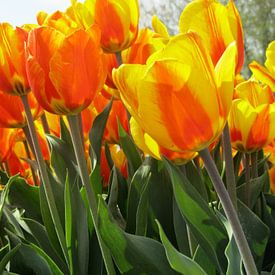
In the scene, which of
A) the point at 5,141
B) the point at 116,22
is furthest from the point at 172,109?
the point at 5,141

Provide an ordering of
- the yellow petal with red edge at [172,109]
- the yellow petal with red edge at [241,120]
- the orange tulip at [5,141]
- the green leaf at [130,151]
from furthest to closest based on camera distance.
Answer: the orange tulip at [5,141] < the green leaf at [130,151] < the yellow petal with red edge at [241,120] < the yellow petal with red edge at [172,109]

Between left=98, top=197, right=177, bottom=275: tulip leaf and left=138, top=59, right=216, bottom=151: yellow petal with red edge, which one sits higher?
left=138, top=59, right=216, bottom=151: yellow petal with red edge

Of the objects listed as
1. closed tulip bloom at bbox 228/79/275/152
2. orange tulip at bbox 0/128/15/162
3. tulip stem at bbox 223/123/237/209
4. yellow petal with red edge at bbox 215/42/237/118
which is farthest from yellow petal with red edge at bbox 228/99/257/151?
orange tulip at bbox 0/128/15/162

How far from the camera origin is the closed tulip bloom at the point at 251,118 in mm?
740

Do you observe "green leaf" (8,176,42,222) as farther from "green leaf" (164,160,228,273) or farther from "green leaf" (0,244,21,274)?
"green leaf" (164,160,228,273)

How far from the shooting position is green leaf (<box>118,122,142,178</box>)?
2.82ft

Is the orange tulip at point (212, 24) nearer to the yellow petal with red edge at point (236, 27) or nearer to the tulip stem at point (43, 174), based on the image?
the yellow petal with red edge at point (236, 27)

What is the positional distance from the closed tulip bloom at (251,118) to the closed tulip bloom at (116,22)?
6.4 inches

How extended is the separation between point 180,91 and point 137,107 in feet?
0.12

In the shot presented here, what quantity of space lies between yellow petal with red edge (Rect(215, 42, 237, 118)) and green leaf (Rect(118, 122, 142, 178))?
1.15ft

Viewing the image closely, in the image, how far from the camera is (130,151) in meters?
0.87

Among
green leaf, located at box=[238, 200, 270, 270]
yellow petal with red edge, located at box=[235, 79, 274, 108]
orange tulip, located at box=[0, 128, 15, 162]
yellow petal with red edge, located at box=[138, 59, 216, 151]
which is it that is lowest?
green leaf, located at box=[238, 200, 270, 270]

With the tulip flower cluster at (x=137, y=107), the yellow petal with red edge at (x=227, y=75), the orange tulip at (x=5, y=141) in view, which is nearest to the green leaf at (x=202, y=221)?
the tulip flower cluster at (x=137, y=107)

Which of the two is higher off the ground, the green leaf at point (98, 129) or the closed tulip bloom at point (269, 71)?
the closed tulip bloom at point (269, 71)
